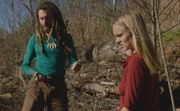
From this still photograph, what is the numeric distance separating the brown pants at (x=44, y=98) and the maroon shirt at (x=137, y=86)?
4.25 ft

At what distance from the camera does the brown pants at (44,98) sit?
3205mm

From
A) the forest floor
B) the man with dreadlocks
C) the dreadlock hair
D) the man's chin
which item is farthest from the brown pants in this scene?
the forest floor

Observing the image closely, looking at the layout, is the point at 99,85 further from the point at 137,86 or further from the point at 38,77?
the point at 137,86

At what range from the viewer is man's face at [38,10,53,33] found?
3248 millimetres

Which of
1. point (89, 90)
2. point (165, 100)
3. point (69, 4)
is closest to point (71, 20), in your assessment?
point (69, 4)

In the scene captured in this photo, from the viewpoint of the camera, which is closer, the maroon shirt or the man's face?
the maroon shirt

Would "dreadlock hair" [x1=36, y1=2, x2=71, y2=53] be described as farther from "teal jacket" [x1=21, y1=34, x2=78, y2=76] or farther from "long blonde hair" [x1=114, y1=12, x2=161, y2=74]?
"long blonde hair" [x1=114, y1=12, x2=161, y2=74]

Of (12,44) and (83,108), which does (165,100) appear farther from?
(12,44)

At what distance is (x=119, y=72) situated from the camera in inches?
209

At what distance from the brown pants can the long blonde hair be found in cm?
137

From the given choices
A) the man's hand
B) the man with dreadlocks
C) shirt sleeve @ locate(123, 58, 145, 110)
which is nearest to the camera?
shirt sleeve @ locate(123, 58, 145, 110)

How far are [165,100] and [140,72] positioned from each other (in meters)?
3.03

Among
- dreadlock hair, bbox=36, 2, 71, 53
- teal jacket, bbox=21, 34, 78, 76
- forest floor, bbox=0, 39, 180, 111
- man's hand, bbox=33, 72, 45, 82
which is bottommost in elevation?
forest floor, bbox=0, 39, 180, 111

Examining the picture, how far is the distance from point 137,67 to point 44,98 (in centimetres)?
149
